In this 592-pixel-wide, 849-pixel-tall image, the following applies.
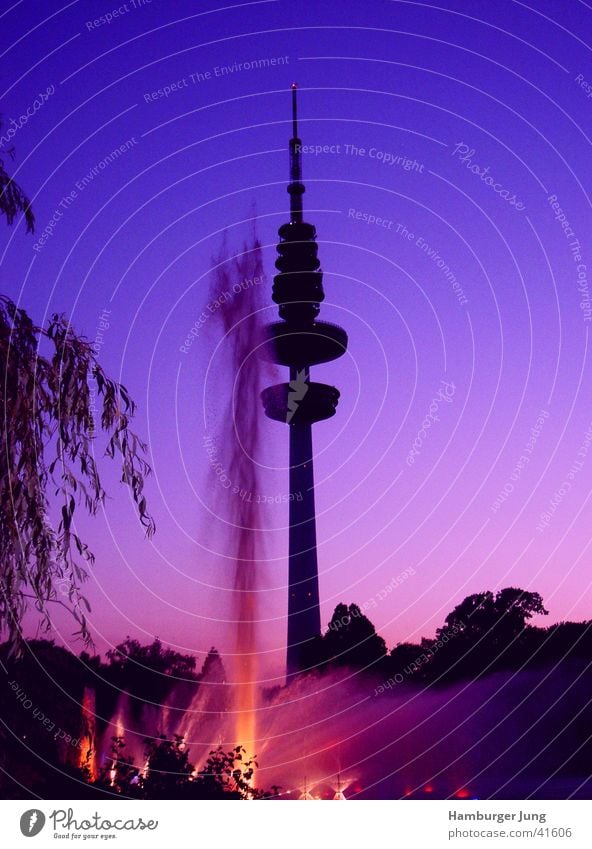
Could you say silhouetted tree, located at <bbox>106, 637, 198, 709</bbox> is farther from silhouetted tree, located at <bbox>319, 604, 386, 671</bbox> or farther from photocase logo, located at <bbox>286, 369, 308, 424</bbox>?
photocase logo, located at <bbox>286, 369, 308, 424</bbox>

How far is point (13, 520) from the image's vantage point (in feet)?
28.0

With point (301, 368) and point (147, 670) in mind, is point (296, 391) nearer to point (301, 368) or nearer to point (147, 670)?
point (301, 368)

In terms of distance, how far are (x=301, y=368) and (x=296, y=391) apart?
2.62 metres

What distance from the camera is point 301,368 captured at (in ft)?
249

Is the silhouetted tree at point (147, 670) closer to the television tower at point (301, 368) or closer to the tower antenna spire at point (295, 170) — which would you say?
the television tower at point (301, 368)

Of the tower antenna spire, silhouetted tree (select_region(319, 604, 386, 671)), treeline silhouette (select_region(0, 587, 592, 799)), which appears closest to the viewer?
treeline silhouette (select_region(0, 587, 592, 799))
